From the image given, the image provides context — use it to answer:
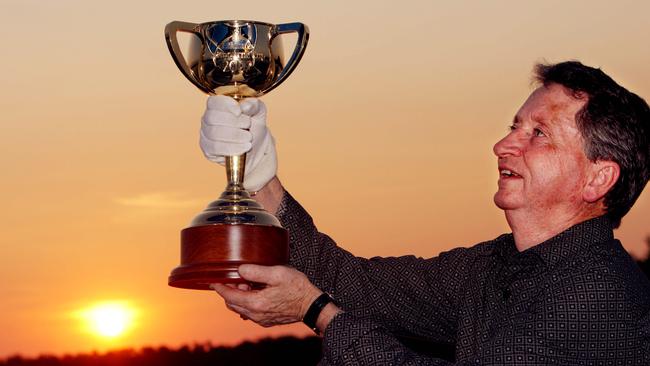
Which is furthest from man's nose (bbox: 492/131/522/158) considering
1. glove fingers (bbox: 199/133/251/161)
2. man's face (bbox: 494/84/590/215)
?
glove fingers (bbox: 199/133/251/161)

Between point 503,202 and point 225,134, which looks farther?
point 503,202

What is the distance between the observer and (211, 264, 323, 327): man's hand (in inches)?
173

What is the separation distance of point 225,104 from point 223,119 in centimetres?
6

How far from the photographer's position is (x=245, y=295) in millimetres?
4434

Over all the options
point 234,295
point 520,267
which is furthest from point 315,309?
point 520,267

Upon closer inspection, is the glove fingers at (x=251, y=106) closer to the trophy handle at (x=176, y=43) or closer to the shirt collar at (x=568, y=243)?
the trophy handle at (x=176, y=43)

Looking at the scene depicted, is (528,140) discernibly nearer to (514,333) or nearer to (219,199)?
(514,333)

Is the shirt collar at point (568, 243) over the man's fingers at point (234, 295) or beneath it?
over

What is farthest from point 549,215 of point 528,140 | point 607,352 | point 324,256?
point 324,256

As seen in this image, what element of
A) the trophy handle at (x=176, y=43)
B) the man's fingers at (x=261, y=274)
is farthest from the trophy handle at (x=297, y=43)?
the man's fingers at (x=261, y=274)

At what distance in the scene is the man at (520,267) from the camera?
4371 mm

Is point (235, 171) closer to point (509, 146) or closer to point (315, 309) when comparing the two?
point (315, 309)

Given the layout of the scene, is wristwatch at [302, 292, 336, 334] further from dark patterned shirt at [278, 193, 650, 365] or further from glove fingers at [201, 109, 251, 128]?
glove fingers at [201, 109, 251, 128]

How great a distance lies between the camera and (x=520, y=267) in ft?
15.5
